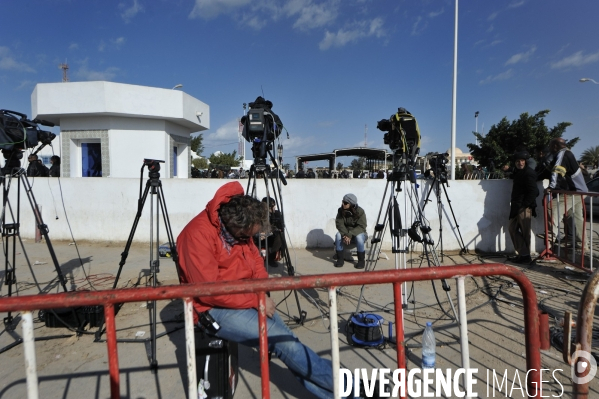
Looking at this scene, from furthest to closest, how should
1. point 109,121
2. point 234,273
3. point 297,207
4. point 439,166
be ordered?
1. point 109,121
2. point 297,207
3. point 439,166
4. point 234,273

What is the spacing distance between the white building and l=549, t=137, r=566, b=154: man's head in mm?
10097

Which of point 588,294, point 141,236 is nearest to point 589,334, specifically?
point 588,294

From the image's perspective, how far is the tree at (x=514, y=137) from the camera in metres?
17.7

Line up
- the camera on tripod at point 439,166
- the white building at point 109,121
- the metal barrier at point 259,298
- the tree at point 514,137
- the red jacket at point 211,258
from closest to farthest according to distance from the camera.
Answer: the metal barrier at point 259,298
the red jacket at point 211,258
the camera on tripod at point 439,166
the white building at point 109,121
the tree at point 514,137

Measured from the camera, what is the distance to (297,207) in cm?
717

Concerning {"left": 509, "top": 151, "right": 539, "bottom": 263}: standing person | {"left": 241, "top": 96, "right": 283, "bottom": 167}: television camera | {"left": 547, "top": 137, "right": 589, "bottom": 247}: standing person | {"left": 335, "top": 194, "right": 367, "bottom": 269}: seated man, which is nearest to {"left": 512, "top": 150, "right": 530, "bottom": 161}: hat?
{"left": 509, "top": 151, "right": 539, "bottom": 263}: standing person

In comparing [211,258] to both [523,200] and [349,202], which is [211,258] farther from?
[523,200]

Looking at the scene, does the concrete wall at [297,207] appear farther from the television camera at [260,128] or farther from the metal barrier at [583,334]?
the metal barrier at [583,334]

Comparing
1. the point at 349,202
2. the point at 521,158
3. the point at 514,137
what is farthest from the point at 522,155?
the point at 514,137

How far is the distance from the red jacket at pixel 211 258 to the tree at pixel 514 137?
1770cm

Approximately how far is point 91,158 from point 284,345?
37.6 ft

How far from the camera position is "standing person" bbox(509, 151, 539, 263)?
19.5 feet

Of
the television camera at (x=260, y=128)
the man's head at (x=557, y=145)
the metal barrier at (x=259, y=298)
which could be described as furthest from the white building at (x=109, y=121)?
the metal barrier at (x=259, y=298)

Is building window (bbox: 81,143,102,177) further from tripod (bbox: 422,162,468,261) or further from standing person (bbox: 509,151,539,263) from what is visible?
standing person (bbox: 509,151,539,263)
